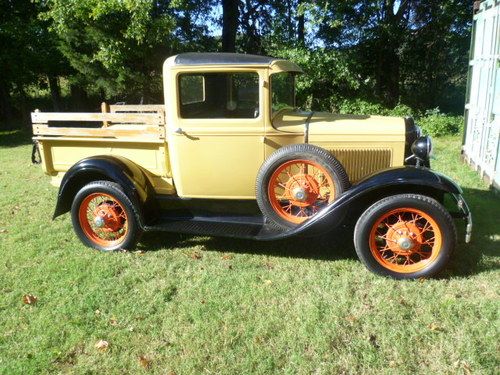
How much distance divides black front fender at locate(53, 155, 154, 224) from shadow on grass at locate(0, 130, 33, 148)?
8.88 m

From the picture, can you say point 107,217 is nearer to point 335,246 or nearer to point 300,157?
point 300,157

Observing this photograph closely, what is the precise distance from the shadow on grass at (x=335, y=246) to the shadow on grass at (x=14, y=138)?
934cm

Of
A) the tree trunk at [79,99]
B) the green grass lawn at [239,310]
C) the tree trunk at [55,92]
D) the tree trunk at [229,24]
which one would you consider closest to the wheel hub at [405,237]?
the green grass lawn at [239,310]

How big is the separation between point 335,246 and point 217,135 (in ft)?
5.48

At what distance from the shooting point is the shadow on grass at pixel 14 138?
12.4 m

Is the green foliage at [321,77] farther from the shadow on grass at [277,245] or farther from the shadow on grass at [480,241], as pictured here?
the shadow on grass at [277,245]

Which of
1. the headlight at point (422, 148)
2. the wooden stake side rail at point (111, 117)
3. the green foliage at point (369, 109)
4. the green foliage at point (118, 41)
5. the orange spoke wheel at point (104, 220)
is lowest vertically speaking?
the orange spoke wheel at point (104, 220)

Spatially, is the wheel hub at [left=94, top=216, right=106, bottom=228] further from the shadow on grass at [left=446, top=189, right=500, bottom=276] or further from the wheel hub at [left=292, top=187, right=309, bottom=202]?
the shadow on grass at [left=446, top=189, right=500, bottom=276]

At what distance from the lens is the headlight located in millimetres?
3918

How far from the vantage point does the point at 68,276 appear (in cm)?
401

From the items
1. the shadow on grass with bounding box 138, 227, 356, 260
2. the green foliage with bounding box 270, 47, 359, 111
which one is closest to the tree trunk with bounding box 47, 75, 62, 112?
the green foliage with bounding box 270, 47, 359, 111

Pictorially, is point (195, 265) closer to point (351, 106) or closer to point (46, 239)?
point (46, 239)

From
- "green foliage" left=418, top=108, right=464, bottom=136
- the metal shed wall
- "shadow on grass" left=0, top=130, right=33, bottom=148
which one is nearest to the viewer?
the metal shed wall

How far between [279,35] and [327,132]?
10.6 metres
